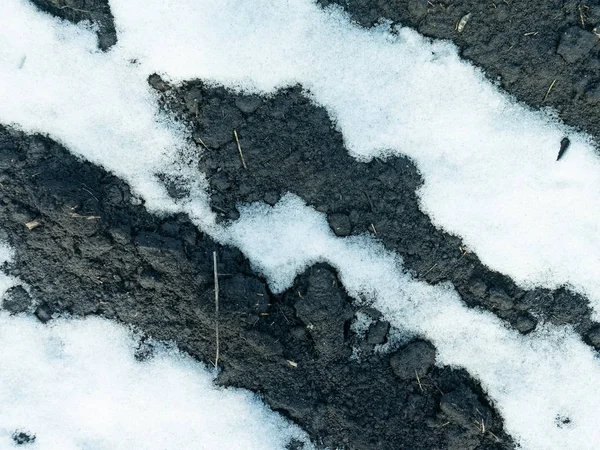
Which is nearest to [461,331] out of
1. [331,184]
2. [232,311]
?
[331,184]

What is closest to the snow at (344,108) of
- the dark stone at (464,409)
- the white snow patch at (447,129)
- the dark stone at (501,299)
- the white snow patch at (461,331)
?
the white snow patch at (447,129)

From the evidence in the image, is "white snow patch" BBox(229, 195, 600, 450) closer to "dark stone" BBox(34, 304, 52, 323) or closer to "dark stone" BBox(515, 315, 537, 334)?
"dark stone" BBox(515, 315, 537, 334)

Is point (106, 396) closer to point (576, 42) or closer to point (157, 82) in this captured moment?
point (157, 82)

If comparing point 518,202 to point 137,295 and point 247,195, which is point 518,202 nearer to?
point 247,195

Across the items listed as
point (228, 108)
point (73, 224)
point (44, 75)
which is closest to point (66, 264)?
point (73, 224)

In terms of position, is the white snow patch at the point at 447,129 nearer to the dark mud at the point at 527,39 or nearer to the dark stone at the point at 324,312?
the dark mud at the point at 527,39

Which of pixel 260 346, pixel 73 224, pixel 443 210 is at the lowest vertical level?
pixel 73 224
